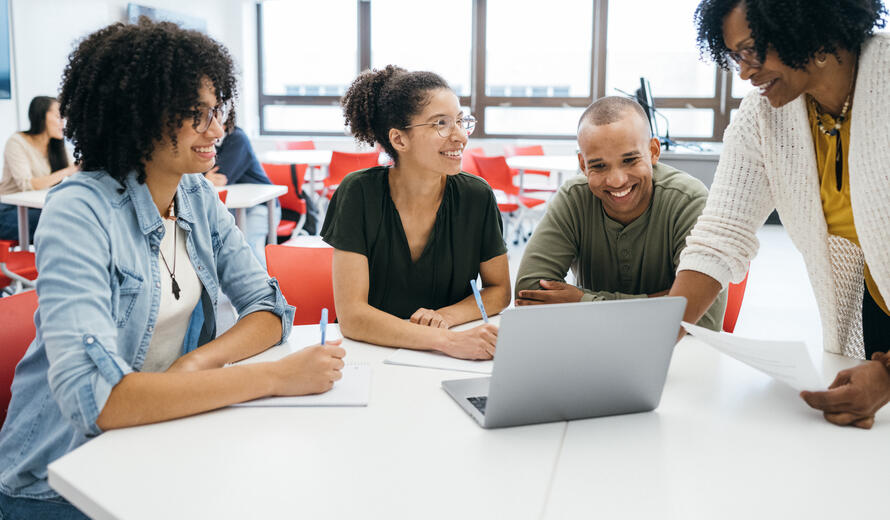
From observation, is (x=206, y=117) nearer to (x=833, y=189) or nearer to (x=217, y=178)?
(x=833, y=189)

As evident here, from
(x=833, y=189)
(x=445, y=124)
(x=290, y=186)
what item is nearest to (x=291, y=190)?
(x=290, y=186)

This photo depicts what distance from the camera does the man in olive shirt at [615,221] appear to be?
1.86 meters

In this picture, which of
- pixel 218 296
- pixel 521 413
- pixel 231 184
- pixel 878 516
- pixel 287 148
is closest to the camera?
pixel 878 516

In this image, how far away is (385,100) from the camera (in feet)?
6.68

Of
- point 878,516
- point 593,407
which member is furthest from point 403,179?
point 878,516

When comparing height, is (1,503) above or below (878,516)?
below

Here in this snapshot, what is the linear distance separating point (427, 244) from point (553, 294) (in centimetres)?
37

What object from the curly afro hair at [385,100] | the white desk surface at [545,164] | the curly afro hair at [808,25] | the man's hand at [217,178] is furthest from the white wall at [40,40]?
the curly afro hair at [808,25]

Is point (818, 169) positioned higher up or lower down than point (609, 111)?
lower down

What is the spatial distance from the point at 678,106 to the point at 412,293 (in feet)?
23.4

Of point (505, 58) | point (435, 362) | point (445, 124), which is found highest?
point (505, 58)

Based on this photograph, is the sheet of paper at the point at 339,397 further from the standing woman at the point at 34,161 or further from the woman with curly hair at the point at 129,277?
the standing woman at the point at 34,161

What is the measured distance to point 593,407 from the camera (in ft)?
3.88

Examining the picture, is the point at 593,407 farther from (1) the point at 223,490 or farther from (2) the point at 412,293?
(2) the point at 412,293
